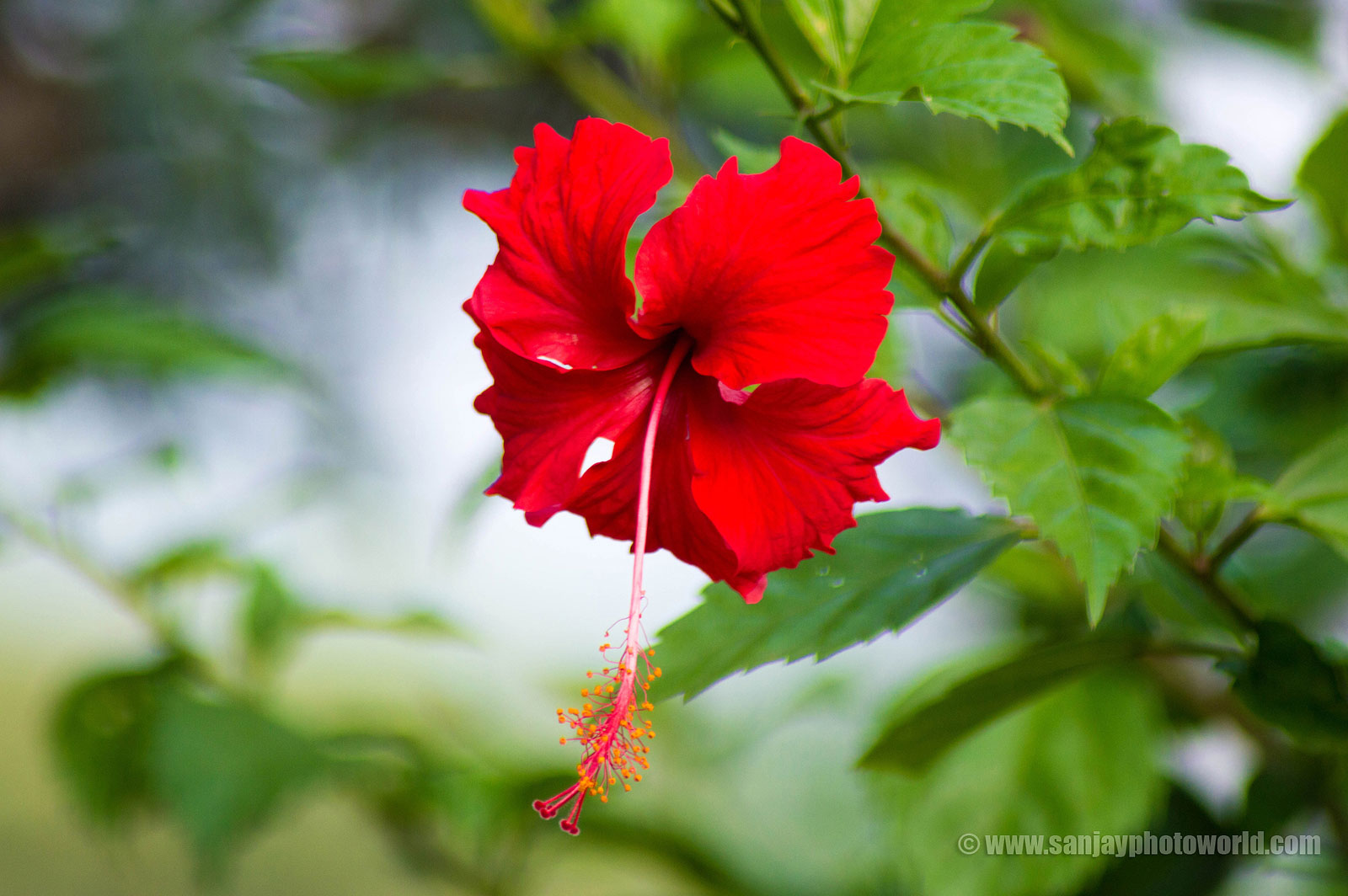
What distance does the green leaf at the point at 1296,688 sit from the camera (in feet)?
1.42

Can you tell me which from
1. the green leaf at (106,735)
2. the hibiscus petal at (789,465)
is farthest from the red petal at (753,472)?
the green leaf at (106,735)

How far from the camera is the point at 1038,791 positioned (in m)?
0.67

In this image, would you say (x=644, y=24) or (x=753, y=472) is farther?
(x=644, y=24)

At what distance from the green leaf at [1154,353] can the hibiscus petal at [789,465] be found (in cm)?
13

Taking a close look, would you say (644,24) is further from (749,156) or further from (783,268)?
(783,268)

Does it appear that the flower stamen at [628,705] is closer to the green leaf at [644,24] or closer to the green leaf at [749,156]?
the green leaf at [749,156]

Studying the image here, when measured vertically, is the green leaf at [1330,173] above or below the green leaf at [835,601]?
above

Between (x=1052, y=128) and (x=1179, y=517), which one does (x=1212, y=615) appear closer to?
(x=1179, y=517)

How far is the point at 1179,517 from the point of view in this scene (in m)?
0.50

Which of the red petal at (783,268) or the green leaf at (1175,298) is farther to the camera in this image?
the green leaf at (1175,298)

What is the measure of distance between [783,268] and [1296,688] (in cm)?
31

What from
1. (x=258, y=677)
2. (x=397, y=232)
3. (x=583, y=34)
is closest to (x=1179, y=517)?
(x=583, y=34)

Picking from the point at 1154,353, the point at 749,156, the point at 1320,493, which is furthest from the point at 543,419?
the point at 1320,493

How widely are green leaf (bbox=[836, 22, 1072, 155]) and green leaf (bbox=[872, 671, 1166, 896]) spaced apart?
0.44 m
